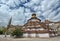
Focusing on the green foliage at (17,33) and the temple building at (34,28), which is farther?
the green foliage at (17,33)

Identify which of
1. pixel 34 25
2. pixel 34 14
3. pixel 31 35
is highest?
pixel 34 14

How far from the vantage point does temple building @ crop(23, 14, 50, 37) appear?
16.6 m

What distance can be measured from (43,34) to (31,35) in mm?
1511

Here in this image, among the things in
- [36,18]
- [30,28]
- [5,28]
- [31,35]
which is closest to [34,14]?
[36,18]

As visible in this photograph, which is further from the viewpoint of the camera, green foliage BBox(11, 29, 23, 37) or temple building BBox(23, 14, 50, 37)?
green foliage BBox(11, 29, 23, 37)

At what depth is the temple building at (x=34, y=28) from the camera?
16.6 metres

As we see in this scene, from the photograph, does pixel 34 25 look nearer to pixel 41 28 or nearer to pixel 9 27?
pixel 41 28

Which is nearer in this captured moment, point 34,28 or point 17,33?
point 17,33

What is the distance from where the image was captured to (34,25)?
1812 centimetres

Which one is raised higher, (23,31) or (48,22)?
(48,22)

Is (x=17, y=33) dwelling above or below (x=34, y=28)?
below

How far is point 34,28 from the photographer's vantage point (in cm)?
1805

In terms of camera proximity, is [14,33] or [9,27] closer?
[14,33]

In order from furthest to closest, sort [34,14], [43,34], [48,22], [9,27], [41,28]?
[48,22]
[9,27]
[34,14]
[41,28]
[43,34]
